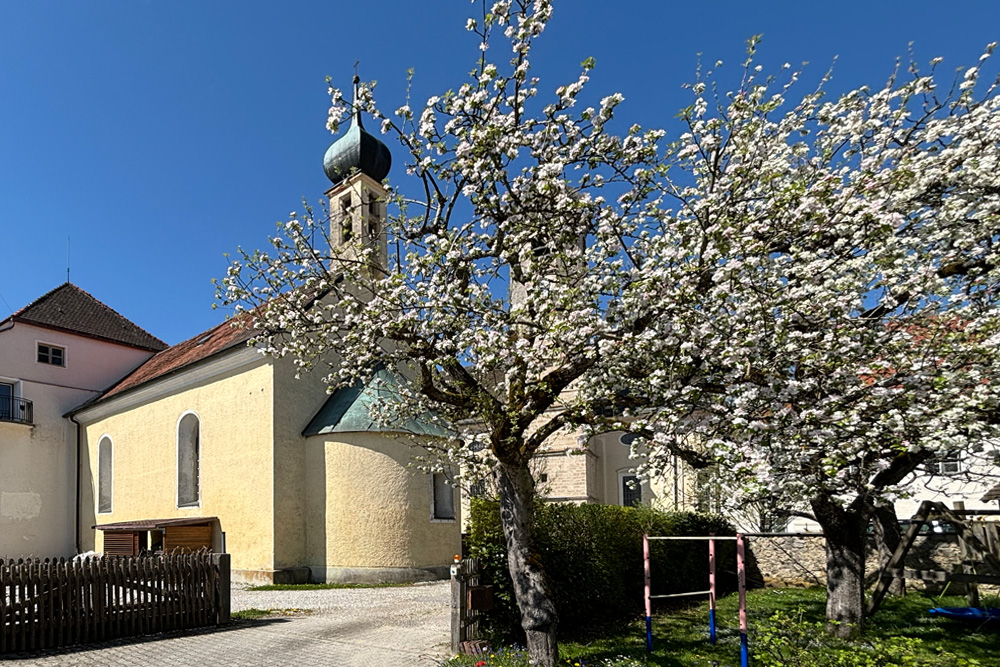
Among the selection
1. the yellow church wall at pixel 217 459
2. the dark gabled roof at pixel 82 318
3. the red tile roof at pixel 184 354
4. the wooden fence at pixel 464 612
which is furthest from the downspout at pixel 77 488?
the wooden fence at pixel 464 612

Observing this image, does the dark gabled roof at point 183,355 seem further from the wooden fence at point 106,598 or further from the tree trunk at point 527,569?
the tree trunk at point 527,569

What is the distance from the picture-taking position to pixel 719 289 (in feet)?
20.8

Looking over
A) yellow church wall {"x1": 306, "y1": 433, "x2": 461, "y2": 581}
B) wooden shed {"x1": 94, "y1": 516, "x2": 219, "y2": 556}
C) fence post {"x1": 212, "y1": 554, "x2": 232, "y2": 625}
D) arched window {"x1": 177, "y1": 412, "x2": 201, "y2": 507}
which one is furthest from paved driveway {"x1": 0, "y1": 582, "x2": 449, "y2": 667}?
arched window {"x1": 177, "y1": 412, "x2": 201, "y2": 507}

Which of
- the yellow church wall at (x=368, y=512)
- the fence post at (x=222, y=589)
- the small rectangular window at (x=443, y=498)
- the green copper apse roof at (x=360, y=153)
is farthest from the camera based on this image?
the green copper apse roof at (x=360, y=153)

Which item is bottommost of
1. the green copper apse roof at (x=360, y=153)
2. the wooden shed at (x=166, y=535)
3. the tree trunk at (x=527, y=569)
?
A: the wooden shed at (x=166, y=535)

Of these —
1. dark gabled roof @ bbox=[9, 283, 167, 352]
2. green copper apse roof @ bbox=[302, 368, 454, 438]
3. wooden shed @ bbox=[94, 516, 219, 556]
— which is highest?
dark gabled roof @ bbox=[9, 283, 167, 352]

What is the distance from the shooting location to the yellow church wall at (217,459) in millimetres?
19156

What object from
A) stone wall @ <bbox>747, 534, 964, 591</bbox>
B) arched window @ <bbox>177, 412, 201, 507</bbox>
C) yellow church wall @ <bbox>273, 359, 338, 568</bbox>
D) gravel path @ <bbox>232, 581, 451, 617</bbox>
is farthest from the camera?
arched window @ <bbox>177, 412, 201, 507</bbox>

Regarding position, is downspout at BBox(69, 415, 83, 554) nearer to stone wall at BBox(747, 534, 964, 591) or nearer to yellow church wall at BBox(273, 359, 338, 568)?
yellow church wall at BBox(273, 359, 338, 568)

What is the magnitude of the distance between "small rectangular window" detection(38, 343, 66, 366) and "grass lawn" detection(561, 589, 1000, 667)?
85.1 feet

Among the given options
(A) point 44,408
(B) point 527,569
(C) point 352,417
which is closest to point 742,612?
(B) point 527,569

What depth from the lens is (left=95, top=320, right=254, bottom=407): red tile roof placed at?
2162 cm

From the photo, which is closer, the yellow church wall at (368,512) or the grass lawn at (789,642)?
the grass lawn at (789,642)

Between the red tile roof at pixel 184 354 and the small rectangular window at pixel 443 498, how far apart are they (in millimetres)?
6844
